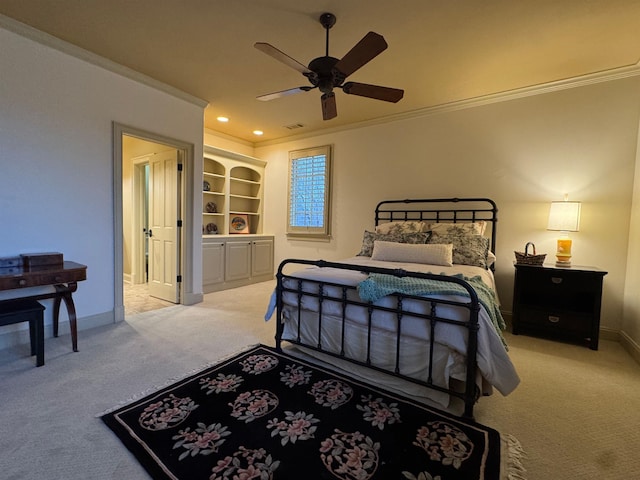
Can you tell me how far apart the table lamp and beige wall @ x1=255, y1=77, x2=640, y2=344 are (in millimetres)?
264

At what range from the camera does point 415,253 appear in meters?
3.12

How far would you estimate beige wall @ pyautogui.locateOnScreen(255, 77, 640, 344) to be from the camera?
2.97 meters

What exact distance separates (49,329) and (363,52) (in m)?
3.55

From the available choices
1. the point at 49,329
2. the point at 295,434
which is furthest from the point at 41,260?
the point at 295,434

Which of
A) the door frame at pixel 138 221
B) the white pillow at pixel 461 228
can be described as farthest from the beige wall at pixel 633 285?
the door frame at pixel 138 221

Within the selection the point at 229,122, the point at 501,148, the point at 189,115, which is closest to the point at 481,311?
the point at 501,148

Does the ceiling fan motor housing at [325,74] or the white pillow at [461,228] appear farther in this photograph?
the white pillow at [461,228]

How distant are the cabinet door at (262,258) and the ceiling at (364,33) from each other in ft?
8.81

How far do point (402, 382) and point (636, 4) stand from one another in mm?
3082

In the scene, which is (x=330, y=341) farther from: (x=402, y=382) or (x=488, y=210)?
(x=488, y=210)

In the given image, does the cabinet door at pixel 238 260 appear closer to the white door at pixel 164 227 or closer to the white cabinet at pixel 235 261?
the white cabinet at pixel 235 261

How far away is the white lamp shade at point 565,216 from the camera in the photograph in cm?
291

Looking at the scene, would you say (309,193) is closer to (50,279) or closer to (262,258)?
(262,258)

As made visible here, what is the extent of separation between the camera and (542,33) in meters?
2.37
